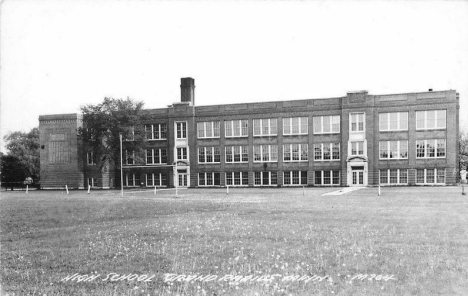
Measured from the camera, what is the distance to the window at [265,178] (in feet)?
170

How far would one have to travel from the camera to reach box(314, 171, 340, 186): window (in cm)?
4931

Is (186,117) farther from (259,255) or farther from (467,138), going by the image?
(467,138)

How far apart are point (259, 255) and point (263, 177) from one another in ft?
142

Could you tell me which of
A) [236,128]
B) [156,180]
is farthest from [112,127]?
[236,128]

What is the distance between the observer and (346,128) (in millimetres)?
48594

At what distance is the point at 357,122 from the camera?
48406 millimetres

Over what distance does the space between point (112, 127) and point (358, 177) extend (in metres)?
30.4

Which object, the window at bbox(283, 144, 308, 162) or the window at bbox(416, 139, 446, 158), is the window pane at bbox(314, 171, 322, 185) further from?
the window at bbox(416, 139, 446, 158)

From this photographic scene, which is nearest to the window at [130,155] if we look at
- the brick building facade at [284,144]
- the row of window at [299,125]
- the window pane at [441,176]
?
the brick building facade at [284,144]

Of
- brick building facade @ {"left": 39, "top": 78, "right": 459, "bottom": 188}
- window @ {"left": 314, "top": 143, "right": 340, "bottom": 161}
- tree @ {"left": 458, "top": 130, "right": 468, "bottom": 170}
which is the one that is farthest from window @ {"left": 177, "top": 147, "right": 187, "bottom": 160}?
tree @ {"left": 458, "top": 130, "right": 468, "bottom": 170}

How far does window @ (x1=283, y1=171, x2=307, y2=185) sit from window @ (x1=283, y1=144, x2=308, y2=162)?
1.68 meters

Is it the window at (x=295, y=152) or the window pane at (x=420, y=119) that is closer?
the window pane at (x=420, y=119)

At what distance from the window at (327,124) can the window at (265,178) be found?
753 centimetres

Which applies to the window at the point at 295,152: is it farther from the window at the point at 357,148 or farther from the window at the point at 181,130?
the window at the point at 181,130
